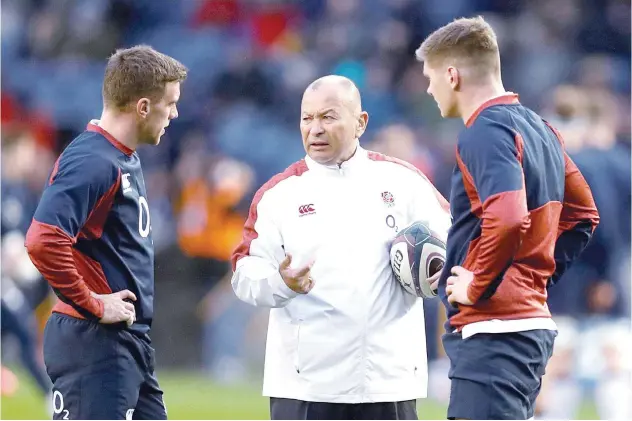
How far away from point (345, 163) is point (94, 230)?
120cm

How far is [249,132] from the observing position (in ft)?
46.3

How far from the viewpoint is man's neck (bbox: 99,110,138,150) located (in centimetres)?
525

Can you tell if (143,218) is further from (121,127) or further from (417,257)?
(417,257)

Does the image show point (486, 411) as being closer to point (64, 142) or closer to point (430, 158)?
point (430, 158)

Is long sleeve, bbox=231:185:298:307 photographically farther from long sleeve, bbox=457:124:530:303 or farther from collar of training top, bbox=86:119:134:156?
long sleeve, bbox=457:124:530:303

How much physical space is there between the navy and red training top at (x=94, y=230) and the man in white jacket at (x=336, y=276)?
0.46 meters

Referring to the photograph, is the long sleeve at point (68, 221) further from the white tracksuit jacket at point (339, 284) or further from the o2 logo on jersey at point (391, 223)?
the o2 logo on jersey at point (391, 223)

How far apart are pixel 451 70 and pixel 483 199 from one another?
2.06 feet

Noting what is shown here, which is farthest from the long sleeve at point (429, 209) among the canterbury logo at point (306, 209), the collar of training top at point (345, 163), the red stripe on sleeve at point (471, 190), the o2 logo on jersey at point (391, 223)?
the red stripe on sleeve at point (471, 190)

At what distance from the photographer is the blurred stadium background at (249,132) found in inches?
374

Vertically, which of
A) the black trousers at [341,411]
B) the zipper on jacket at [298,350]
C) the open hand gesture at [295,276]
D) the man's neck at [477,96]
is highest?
the man's neck at [477,96]

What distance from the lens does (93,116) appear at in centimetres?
1429

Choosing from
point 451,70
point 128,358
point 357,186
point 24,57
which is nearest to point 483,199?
point 451,70

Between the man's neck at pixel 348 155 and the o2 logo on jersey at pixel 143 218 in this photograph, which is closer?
the o2 logo on jersey at pixel 143 218
